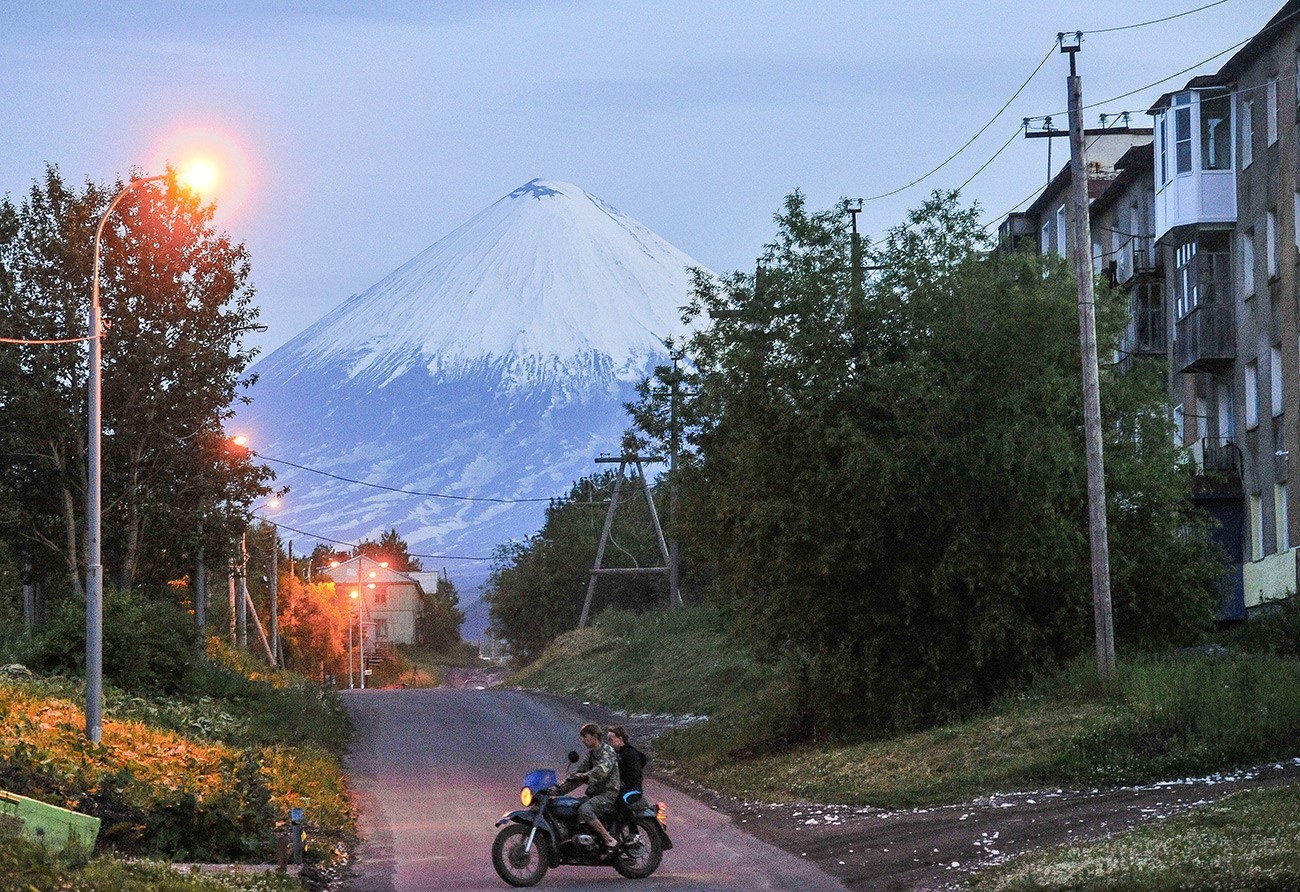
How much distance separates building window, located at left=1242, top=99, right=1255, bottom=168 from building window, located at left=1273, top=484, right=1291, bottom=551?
7797mm

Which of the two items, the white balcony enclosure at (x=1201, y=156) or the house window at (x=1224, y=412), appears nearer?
the white balcony enclosure at (x=1201, y=156)

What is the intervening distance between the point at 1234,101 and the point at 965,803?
1007 inches

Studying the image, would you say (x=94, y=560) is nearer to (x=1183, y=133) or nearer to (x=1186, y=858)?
(x=1186, y=858)

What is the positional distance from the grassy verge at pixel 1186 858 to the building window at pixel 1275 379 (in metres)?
24.6

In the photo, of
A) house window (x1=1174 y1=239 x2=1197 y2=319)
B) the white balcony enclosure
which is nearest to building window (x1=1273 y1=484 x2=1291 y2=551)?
house window (x1=1174 y1=239 x2=1197 y2=319)

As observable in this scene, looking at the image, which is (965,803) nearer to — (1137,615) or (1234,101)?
(1137,615)

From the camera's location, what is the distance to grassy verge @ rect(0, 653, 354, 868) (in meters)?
17.8

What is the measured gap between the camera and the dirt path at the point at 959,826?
16938 mm

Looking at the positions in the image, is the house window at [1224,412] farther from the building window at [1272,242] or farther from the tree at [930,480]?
the tree at [930,480]

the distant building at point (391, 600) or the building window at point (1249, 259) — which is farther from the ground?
the building window at point (1249, 259)

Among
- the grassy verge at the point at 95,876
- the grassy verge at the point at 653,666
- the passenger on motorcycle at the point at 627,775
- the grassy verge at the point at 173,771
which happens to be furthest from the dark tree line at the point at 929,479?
the grassy verge at the point at 95,876

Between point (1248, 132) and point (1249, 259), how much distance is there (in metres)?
3.01

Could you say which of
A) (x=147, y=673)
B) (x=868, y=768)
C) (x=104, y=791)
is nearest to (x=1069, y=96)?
(x=868, y=768)

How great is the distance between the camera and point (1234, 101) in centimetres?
4109
